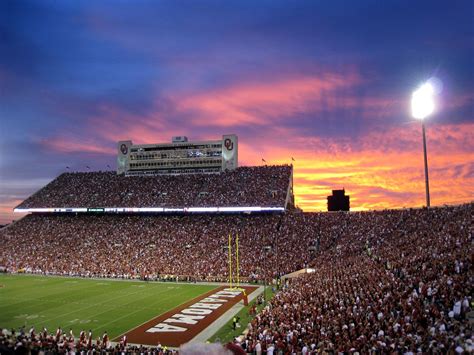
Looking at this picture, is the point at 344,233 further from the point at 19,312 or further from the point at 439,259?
the point at 19,312

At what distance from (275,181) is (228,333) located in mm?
33884

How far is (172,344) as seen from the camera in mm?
19391

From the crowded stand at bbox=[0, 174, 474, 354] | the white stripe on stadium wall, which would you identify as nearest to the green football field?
the crowded stand at bbox=[0, 174, 474, 354]

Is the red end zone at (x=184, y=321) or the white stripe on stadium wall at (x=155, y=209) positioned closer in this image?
the red end zone at (x=184, y=321)

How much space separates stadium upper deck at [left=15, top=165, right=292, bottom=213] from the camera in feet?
168

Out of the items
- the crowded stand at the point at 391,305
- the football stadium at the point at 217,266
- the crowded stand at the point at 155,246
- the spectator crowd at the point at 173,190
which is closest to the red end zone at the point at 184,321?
the football stadium at the point at 217,266

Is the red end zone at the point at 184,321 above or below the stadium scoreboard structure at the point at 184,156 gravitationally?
below

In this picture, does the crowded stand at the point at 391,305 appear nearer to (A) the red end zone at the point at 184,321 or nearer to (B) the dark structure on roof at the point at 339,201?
(A) the red end zone at the point at 184,321

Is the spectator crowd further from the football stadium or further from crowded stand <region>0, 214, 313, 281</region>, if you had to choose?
A: crowded stand <region>0, 214, 313, 281</region>

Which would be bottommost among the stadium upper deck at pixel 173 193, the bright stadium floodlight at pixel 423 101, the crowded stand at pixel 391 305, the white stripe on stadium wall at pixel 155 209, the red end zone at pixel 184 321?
the red end zone at pixel 184 321

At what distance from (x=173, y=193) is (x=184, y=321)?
110 feet

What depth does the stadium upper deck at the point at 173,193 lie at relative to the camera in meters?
51.2

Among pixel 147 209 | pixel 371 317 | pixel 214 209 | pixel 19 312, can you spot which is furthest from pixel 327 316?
pixel 147 209

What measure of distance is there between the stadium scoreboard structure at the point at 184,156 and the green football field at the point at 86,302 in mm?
23579
